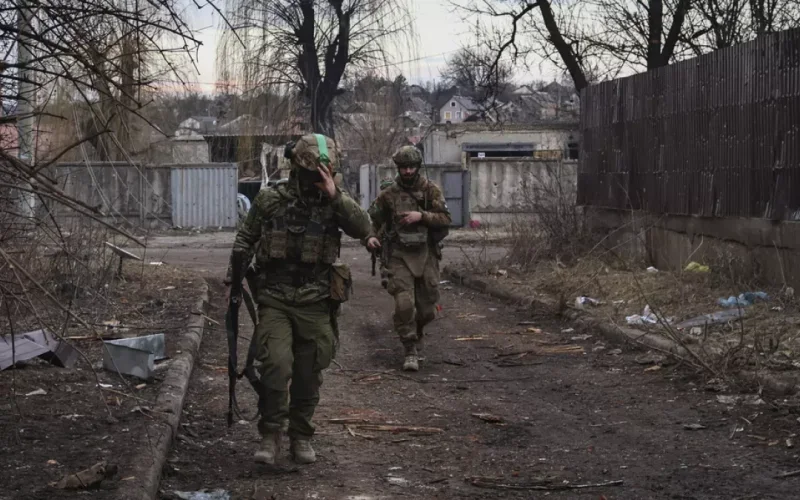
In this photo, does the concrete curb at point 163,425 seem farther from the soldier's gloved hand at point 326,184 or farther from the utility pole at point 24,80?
the soldier's gloved hand at point 326,184

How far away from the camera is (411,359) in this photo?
9180mm

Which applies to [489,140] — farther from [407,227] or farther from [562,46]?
[407,227]

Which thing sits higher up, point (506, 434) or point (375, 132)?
point (375, 132)

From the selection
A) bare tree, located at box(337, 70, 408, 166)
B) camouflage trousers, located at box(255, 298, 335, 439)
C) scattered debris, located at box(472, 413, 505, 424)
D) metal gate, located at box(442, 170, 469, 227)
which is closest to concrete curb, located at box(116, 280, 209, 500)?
camouflage trousers, located at box(255, 298, 335, 439)

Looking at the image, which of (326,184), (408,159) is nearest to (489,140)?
(408,159)

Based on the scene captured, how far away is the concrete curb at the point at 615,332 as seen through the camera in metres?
7.14

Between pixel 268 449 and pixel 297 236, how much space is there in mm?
1202

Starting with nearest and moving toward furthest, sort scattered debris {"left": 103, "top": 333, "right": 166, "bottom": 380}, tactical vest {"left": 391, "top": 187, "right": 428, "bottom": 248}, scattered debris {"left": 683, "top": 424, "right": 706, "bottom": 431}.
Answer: scattered debris {"left": 683, "top": 424, "right": 706, "bottom": 431} → scattered debris {"left": 103, "top": 333, "right": 166, "bottom": 380} → tactical vest {"left": 391, "top": 187, "right": 428, "bottom": 248}

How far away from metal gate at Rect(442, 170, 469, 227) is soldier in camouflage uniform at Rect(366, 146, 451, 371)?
2242 cm

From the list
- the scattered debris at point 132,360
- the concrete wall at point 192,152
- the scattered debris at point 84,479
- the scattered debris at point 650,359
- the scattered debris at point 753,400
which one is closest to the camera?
the scattered debris at point 84,479

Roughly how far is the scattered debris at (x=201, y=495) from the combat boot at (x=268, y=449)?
1.68ft

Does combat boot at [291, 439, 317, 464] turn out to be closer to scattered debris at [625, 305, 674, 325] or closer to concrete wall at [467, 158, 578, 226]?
scattered debris at [625, 305, 674, 325]

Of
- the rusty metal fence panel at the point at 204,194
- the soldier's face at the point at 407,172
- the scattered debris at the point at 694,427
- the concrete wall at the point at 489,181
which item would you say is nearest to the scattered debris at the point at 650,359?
the scattered debris at the point at 694,427

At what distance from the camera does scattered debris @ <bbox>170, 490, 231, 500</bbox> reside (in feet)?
17.0
